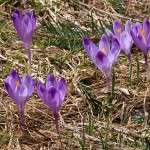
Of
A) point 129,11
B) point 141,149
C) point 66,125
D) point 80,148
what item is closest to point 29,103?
point 66,125

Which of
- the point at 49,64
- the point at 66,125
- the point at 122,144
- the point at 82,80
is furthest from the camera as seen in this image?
the point at 49,64

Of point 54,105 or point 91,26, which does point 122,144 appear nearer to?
point 54,105

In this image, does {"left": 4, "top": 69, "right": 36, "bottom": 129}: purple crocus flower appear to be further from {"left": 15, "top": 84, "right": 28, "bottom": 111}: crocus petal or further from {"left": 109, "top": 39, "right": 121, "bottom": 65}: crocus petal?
{"left": 109, "top": 39, "right": 121, "bottom": 65}: crocus petal

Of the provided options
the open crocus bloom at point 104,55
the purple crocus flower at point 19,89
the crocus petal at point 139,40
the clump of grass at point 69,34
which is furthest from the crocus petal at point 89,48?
A: the clump of grass at point 69,34

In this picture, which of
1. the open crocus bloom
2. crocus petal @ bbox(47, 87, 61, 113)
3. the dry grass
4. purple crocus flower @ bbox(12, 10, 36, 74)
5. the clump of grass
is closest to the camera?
crocus petal @ bbox(47, 87, 61, 113)

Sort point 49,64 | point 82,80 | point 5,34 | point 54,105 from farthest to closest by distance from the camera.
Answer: point 5,34 < point 49,64 < point 82,80 < point 54,105

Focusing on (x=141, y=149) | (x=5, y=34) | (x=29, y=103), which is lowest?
(x=141, y=149)

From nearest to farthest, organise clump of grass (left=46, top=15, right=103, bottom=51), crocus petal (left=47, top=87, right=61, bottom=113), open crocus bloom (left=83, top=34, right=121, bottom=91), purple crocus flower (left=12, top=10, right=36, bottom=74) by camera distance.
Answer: crocus petal (left=47, top=87, right=61, bottom=113), open crocus bloom (left=83, top=34, right=121, bottom=91), purple crocus flower (left=12, top=10, right=36, bottom=74), clump of grass (left=46, top=15, right=103, bottom=51)

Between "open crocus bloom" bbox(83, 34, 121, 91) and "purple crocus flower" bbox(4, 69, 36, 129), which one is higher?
"open crocus bloom" bbox(83, 34, 121, 91)

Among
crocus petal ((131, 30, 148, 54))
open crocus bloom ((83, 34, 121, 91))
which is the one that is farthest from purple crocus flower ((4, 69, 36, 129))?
crocus petal ((131, 30, 148, 54))

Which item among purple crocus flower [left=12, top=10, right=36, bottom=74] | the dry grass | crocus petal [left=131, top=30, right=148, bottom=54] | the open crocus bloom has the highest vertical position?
purple crocus flower [left=12, top=10, right=36, bottom=74]
